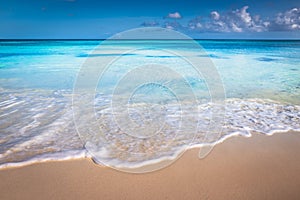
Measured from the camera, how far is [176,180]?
8.45ft

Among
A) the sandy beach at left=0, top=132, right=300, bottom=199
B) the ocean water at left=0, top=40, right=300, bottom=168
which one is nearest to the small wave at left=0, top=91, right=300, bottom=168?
the ocean water at left=0, top=40, right=300, bottom=168

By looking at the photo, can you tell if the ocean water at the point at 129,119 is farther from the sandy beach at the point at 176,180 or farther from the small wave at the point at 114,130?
the sandy beach at the point at 176,180

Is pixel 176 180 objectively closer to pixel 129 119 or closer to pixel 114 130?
pixel 114 130

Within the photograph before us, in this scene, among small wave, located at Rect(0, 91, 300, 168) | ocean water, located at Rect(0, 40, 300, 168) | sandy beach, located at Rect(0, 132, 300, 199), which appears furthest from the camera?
ocean water, located at Rect(0, 40, 300, 168)

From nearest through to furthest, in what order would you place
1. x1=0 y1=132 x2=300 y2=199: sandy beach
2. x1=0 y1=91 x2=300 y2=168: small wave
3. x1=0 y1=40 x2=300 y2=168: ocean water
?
x1=0 y1=132 x2=300 y2=199: sandy beach < x1=0 y1=91 x2=300 y2=168: small wave < x1=0 y1=40 x2=300 y2=168: ocean water

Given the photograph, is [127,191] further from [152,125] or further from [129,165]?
[152,125]

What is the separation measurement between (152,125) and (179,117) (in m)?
0.67

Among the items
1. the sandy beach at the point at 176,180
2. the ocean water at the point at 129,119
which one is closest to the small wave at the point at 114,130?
the ocean water at the point at 129,119

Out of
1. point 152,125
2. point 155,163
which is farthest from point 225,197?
point 152,125

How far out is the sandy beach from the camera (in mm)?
2357

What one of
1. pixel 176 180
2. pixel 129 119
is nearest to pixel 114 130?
pixel 129 119

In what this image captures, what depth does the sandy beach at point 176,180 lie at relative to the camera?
2.36 meters

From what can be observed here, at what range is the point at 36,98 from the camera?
5828 millimetres

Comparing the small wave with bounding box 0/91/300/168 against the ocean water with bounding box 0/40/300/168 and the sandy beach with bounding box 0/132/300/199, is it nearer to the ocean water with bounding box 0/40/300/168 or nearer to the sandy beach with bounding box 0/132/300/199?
the ocean water with bounding box 0/40/300/168
